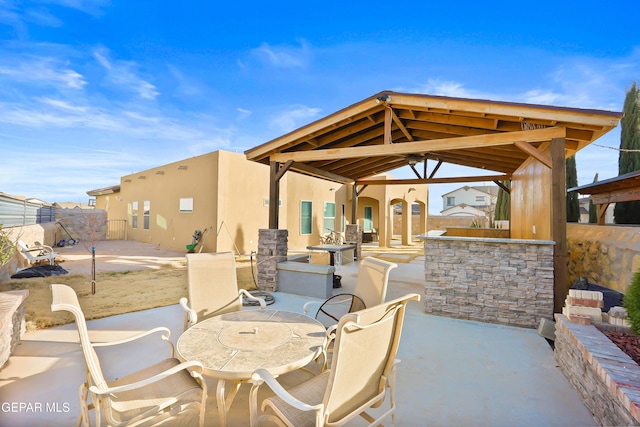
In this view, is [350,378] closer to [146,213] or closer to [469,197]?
[146,213]

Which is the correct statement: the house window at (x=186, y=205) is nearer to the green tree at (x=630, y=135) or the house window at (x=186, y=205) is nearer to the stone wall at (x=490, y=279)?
the stone wall at (x=490, y=279)

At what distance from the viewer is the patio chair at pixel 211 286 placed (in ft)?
11.5

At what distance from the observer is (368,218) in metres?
20.6

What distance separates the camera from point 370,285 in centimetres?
319

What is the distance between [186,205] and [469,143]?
11.1 meters

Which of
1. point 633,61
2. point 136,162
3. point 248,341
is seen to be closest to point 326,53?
point 248,341

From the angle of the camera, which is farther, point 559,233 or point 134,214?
point 134,214

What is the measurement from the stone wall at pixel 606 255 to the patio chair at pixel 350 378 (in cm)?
472

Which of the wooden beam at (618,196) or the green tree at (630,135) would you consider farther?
the green tree at (630,135)

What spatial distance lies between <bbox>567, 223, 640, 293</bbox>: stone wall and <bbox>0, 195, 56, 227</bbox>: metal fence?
1230cm

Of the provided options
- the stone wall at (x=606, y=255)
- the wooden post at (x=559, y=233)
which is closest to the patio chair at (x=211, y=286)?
the wooden post at (x=559, y=233)

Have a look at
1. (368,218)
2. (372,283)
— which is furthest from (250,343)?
(368,218)

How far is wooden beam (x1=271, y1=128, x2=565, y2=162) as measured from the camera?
4684 mm

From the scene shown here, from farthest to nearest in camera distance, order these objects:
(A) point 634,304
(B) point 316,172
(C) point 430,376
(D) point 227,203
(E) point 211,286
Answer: (D) point 227,203
(B) point 316,172
(E) point 211,286
(C) point 430,376
(A) point 634,304
